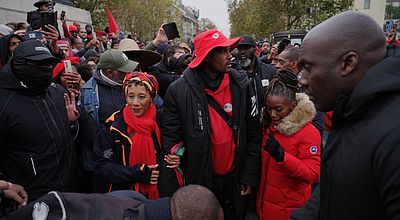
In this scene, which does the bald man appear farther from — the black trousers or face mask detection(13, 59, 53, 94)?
face mask detection(13, 59, 53, 94)

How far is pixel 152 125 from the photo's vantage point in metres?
2.96

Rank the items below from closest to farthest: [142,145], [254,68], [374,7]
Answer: [142,145] < [254,68] < [374,7]

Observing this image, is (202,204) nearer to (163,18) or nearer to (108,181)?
(108,181)

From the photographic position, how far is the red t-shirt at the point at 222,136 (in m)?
2.84

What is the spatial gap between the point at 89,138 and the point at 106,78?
2.32 ft

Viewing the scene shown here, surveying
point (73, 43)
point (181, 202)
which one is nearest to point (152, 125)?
point (181, 202)

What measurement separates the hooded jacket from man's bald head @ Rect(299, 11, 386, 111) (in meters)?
1.38

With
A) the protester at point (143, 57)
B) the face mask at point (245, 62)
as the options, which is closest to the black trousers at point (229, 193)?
the protester at point (143, 57)

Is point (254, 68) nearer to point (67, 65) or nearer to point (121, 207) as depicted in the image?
point (67, 65)

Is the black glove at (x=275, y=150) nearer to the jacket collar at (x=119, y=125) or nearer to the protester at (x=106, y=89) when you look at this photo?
the jacket collar at (x=119, y=125)

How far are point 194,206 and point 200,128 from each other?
3.97 ft

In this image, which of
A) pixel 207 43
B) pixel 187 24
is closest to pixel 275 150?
pixel 207 43

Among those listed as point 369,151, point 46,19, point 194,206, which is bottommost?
point 194,206

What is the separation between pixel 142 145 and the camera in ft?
9.38
